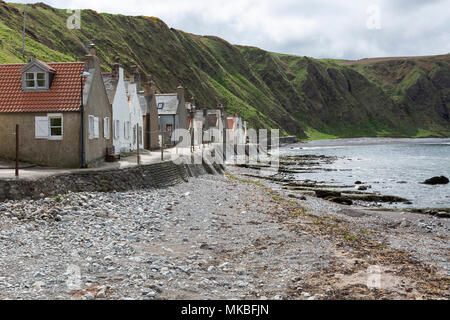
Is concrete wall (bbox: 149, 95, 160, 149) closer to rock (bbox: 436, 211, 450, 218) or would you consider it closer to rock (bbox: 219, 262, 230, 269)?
rock (bbox: 436, 211, 450, 218)

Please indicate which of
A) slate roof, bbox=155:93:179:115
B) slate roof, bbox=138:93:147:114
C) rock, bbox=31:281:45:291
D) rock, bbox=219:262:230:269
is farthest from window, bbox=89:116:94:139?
slate roof, bbox=155:93:179:115

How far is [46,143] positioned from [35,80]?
4.13 m

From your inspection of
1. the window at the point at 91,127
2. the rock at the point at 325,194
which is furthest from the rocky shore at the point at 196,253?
the rock at the point at 325,194

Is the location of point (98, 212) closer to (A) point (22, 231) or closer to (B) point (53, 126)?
(A) point (22, 231)

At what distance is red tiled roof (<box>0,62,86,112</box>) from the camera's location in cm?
2372

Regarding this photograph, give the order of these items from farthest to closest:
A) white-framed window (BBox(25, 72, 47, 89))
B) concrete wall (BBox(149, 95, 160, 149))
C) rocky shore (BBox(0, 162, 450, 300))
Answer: concrete wall (BBox(149, 95, 160, 149)) → white-framed window (BBox(25, 72, 47, 89)) → rocky shore (BBox(0, 162, 450, 300))

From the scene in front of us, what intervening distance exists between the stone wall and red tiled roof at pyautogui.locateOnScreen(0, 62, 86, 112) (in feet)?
15.2

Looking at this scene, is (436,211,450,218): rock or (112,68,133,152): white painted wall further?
(112,68,133,152): white painted wall

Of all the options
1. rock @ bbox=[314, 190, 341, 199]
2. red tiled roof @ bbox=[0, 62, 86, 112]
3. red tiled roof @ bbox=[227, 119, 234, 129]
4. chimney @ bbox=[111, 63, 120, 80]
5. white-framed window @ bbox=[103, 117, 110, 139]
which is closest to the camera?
red tiled roof @ bbox=[0, 62, 86, 112]

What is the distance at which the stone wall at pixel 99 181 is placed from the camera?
17.6 metres

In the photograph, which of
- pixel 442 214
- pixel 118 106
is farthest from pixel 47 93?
pixel 442 214

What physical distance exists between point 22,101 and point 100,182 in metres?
7.61
